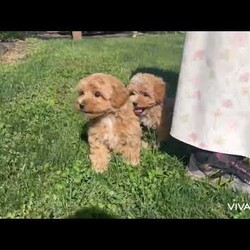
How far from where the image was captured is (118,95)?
2.83m

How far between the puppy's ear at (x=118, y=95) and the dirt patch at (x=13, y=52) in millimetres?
2038

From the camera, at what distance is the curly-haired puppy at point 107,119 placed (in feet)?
9.22

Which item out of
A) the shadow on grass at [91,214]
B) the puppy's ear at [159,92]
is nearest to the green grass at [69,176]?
the shadow on grass at [91,214]

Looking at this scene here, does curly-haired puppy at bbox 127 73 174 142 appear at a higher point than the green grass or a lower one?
higher

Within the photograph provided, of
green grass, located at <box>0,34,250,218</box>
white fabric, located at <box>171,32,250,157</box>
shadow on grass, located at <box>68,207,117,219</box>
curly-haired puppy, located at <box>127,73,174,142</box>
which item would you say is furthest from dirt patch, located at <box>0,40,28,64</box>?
shadow on grass, located at <box>68,207,117,219</box>

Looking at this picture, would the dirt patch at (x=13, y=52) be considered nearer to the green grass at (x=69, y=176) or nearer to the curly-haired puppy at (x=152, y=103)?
the green grass at (x=69, y=176)

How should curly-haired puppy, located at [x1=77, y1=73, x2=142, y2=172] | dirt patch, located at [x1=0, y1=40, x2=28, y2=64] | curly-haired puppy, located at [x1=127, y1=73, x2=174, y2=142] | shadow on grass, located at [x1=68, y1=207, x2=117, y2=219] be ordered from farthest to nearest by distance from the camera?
dirt patch, located at [x1=0, y1=40, x2=28, y2=64], curly-haired puppy, located at [x1=127, y1=73, x2=174, y2=142], curly-haired puppy, located at [x1=77, y1=73, x2=142, y2=172], shadow on grass, located at [x1=68, y1=207, x2=117, y2=219]

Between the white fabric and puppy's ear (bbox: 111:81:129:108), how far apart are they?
0.37 m

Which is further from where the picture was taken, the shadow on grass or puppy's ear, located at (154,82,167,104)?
puppy's ear, located at (154,82,167,104)

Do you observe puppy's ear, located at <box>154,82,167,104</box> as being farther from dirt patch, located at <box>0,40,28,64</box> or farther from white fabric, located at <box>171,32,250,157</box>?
dirt patch, located at <box>0,40,28,64</box>

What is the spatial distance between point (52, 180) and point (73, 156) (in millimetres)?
313

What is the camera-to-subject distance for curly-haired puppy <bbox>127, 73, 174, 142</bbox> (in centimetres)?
305

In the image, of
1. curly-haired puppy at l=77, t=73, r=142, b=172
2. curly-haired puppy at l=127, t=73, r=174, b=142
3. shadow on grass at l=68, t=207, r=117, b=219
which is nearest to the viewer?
shadow on grass at l=68, t=207, r=117, b=219

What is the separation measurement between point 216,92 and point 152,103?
638 millimetres
